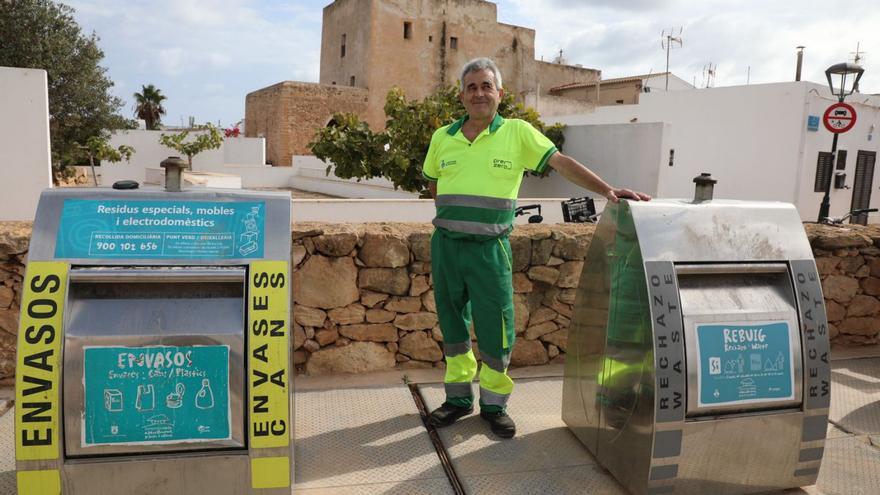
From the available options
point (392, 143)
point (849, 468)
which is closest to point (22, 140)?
point (392, 143)

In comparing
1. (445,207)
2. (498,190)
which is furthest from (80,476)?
(498,190)

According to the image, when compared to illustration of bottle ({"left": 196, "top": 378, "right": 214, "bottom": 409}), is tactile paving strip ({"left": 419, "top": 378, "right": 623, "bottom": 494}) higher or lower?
lower

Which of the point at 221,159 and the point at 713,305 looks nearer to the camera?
the point at 713,305

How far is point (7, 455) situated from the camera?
2777 mm

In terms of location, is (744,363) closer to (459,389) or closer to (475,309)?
(475,309)

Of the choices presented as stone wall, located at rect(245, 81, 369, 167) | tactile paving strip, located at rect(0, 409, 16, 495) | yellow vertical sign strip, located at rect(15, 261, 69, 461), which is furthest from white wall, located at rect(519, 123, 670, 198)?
stone wall, located at rect(245, 81, 369, 167)

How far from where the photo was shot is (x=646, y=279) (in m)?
2.44

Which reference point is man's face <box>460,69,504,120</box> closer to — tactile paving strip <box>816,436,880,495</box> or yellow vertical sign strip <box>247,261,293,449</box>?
yellow vertical sign strip <box>247,261,293,449</box>

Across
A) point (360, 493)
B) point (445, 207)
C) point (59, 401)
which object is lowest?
point (360, 493)

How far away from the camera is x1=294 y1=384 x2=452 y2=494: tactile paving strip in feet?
8.74

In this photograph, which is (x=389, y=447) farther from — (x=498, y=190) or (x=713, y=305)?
(x=713, y=305)

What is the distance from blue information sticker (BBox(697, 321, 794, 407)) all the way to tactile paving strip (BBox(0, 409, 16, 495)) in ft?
9.13

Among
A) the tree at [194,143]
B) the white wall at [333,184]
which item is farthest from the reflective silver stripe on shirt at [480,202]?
the tree at [194,143]

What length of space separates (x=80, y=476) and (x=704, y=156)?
17930mm
